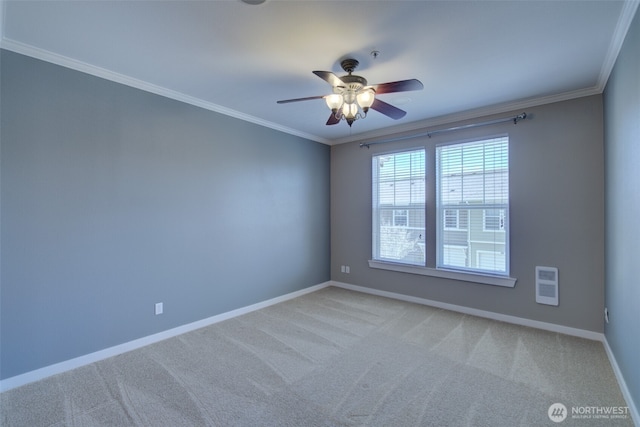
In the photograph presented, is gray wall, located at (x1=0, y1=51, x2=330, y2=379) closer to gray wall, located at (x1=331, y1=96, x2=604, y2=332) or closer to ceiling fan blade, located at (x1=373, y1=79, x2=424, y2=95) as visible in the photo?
ceiling fan blade, located at (x1=373, y1=79, x2=424, y2=95)

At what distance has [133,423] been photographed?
1893 mm

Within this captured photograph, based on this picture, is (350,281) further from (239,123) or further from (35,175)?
(35,175)

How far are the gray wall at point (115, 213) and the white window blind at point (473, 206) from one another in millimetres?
2449

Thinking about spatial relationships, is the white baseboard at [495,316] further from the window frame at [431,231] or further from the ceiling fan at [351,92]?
the ceiling fan at [351,92]

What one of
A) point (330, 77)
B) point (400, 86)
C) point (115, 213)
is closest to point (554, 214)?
point (400, 86)

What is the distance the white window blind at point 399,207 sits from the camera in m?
4.32

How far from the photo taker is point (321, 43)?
2.24 metres

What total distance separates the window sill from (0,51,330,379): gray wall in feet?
5.85

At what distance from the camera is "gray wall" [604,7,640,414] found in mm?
1863

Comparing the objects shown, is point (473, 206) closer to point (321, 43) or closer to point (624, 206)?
point (624, 206)

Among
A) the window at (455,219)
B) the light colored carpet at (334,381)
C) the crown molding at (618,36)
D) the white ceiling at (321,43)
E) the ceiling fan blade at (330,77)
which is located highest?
the white ceiling at (321,43)

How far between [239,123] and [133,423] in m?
3.22

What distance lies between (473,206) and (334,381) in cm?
278

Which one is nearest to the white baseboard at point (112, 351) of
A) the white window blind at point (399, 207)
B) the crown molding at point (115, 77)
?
the white window blind at point (399, 207)
